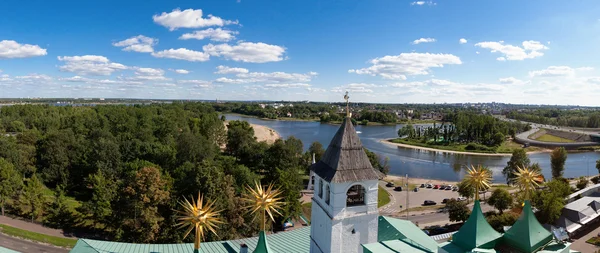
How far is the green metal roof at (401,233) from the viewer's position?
18517 mm

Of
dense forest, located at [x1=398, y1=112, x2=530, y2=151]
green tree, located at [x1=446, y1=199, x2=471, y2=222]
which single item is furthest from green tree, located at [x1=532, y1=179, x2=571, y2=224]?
dense forest, located at [x1=398, y1=112, x2=530, y2=151]

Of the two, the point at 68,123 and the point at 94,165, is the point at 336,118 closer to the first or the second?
the point at 68,123

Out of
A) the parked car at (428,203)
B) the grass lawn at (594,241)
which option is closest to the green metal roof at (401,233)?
the grass lawn at (594,241)

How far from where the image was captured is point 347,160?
14.9 m

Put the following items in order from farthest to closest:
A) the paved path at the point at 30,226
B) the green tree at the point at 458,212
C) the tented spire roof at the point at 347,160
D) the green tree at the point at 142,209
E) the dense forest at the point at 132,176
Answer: the green tree at the point at 458,212 < the paved path at the point at 30,226 < the dense forest at the point at 132,176 < the green tree at the point at 142,209 < the tented spire roof at the point at 347,160

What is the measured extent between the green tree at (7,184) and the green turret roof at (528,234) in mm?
43917

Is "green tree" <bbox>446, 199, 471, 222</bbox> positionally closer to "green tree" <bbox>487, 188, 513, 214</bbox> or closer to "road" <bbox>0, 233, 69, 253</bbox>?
"green tree" <bbox>487, 188, 513, 214</bbox>

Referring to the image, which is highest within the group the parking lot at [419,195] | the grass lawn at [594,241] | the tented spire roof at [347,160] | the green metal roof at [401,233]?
the tented spire roof at [347,160]

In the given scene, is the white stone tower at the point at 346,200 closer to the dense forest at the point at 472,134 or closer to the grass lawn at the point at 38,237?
the grass lawn at the point at 38,237

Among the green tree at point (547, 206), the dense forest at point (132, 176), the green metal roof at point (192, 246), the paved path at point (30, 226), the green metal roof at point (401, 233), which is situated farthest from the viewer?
the green tree at point (547, 206)

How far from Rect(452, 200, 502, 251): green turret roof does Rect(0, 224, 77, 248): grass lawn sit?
1206 inches

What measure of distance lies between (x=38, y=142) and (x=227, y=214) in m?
42.4

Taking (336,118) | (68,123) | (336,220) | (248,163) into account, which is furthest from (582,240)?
(336,118)

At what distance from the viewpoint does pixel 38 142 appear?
2031 inches
